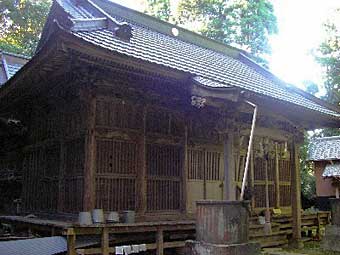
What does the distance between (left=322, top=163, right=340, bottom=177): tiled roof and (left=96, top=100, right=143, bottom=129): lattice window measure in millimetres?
20317

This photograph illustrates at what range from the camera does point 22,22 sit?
23.2 metres

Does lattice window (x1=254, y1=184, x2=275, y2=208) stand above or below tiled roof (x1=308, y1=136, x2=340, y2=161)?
below

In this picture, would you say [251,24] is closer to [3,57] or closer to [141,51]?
[3,57]

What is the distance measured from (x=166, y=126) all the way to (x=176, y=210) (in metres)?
1.88

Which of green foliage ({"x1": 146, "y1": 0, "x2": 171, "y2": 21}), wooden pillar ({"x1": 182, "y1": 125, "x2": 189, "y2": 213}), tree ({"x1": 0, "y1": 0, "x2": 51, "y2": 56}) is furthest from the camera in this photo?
green foliage ({"x1": 146, "y1": 0, "x2": 171, "y2": 21})

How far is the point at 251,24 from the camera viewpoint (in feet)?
89.9

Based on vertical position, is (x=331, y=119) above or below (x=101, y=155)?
above

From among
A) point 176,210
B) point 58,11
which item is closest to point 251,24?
point 58,11

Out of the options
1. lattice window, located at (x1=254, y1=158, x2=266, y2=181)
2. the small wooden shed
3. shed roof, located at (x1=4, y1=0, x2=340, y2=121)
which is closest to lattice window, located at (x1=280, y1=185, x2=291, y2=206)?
lattice window, located at (x1=254, y1=158, x2=266, y2=181)

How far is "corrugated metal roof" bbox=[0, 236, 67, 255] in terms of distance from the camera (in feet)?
19.9

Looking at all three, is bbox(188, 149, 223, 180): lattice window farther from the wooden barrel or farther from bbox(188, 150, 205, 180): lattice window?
the wooden barrel

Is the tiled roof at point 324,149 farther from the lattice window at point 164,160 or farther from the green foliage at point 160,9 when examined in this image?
the lattice window at point 164,160

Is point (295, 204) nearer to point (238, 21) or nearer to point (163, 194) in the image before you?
point (163, 194)

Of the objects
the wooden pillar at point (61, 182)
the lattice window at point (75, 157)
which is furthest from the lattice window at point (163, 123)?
the wooden pillar at point (61, 182)
